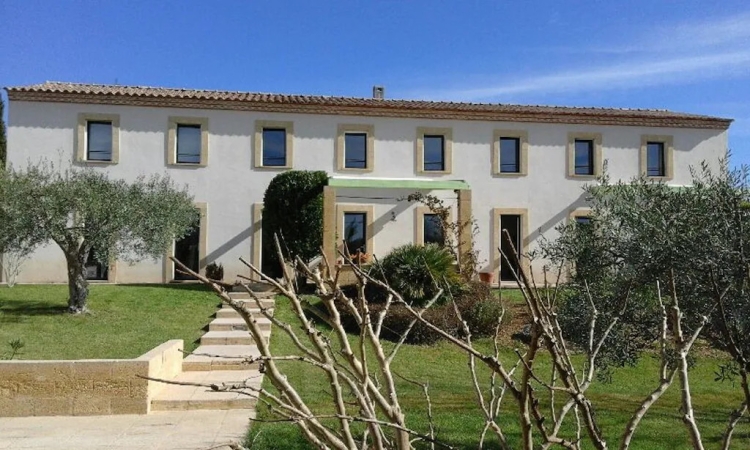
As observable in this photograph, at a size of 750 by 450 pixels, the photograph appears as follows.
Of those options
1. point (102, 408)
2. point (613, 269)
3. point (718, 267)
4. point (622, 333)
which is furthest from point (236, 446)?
point (102, 408)

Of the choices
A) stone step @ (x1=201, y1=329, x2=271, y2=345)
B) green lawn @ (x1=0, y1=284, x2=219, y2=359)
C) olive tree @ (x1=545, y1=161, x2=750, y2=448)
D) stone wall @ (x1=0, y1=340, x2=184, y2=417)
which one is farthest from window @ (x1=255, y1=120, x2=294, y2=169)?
olive tree @ (x1=545, y1=161, x2=750, y2=448)

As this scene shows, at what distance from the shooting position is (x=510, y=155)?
2025 centimetres

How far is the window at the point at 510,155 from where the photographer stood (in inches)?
794

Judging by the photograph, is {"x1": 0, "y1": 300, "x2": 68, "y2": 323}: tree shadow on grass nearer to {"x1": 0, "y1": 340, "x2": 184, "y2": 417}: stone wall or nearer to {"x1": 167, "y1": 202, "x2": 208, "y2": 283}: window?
{"x1": 167, "y1": 202, "x2": 208, "y2": 283}: window

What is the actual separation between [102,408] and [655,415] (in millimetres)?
6554

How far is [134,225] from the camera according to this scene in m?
12.4

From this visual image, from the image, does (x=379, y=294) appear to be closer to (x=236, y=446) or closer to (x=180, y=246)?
(x=180, y=246)

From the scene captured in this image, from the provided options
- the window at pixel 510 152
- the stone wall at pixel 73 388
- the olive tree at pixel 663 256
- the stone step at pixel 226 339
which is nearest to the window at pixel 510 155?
the window at pixel 510 152

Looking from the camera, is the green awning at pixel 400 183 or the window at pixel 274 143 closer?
the green awning at pixel 400 183

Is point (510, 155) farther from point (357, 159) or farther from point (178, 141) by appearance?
point (178, 141)

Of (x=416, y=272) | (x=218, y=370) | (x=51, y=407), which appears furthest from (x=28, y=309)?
(x=416, y=272)

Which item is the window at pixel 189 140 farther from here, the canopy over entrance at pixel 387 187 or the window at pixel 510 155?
the window at pixel 510 155

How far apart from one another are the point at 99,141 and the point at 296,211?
21.9 feet

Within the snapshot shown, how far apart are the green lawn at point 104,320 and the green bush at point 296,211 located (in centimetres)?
Result: 265
